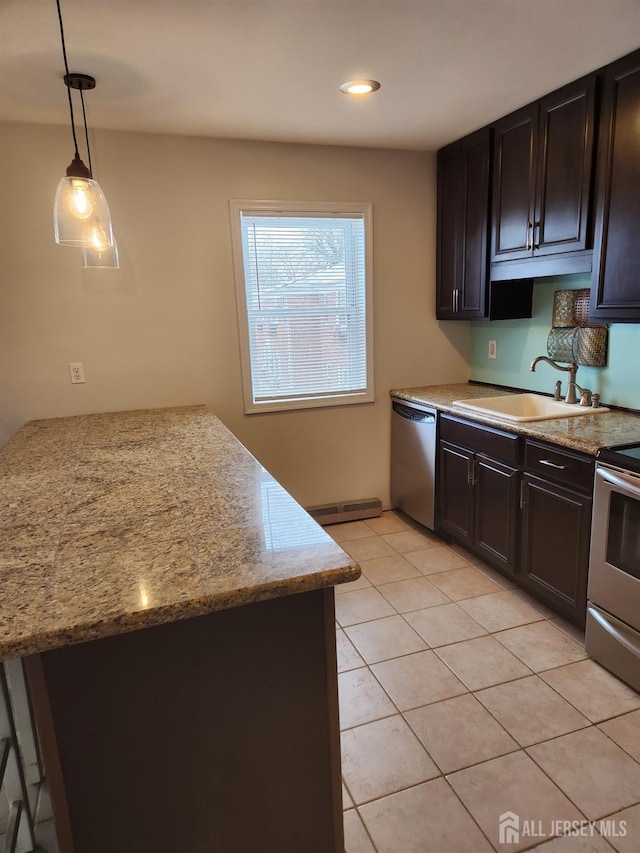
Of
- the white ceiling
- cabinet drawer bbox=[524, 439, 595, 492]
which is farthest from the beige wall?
cabinet drawer bbox=[524, 439, 595, 492]

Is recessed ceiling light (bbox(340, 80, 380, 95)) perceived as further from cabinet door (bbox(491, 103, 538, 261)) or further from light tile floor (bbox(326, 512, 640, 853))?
light tile floor (bbox(326, 512, 640, 853))

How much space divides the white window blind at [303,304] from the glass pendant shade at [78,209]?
145 cm

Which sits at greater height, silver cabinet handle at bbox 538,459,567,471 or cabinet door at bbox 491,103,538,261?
cabinet door at bbox 491,103,538,261

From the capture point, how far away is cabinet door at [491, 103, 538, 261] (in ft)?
8.98

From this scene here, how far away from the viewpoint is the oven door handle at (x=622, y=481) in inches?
75.0

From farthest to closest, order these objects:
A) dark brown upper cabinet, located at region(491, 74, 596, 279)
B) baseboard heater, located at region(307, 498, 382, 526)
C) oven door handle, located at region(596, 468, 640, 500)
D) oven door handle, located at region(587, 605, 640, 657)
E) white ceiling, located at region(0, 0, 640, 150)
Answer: baseboard heater, located at region(307, 498, 382, 526)
dark brown upper cabinet, located at region(491, 74, 596, 279)
oven door handle, located at region(587, 605, 640, 657)
oven door handle, located at region(596, 468, 640, 500)
white ceiling, located at region(0, 0, 640, 150)

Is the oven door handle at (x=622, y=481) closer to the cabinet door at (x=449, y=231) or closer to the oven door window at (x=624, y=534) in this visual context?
the oven door window at (x=624, y=534)

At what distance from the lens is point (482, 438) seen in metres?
2.84

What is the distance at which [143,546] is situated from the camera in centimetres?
130

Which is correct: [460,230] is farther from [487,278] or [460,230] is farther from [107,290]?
[107,290]

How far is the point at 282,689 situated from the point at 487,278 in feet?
8.73

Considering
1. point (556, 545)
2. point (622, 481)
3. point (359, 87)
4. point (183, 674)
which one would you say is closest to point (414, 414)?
point (556, 545)

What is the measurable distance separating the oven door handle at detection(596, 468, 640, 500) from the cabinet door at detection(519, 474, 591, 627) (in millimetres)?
181

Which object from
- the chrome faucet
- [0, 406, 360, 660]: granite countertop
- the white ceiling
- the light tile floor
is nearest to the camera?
[0, 406, 360, 660]: granite countertop
